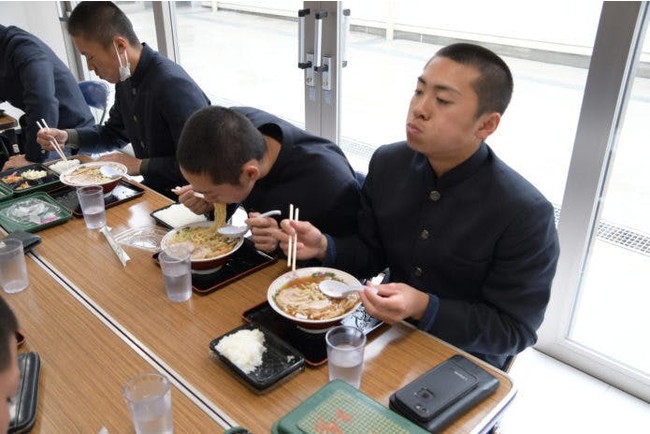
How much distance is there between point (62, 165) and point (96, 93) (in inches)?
57.1

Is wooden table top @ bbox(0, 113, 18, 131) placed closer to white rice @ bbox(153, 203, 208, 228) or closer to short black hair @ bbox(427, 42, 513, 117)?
white rice @ bbox(153, 203, 208, 228)

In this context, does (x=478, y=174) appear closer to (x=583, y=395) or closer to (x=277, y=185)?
(x=277, y=185)

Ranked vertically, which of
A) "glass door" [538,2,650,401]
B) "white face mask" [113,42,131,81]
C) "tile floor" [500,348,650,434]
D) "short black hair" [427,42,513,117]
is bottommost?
"tile floor" [500,348,650,434]

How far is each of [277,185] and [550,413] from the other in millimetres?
1530

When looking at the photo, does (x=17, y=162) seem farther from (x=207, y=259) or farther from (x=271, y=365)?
(x=271, y=365)

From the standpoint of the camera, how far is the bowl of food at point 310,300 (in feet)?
4.28

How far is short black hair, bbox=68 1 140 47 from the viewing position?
2285mm

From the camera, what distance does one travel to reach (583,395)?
2.33 m

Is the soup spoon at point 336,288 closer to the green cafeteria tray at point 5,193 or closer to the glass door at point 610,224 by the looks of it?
the glass door at point 610,224

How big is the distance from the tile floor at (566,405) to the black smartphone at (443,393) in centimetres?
104

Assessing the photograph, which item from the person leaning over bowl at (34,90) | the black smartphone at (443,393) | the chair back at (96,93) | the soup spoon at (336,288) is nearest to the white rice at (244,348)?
the soup spoon at (336,288)

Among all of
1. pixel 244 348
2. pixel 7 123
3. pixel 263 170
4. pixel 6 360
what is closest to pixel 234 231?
pixel 263 170

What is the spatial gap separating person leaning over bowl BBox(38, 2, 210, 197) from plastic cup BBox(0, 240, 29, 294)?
0.89m

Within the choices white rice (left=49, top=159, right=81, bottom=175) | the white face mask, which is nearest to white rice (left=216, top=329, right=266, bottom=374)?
white rice (left=49, top=159, right=81, bottom=175)
